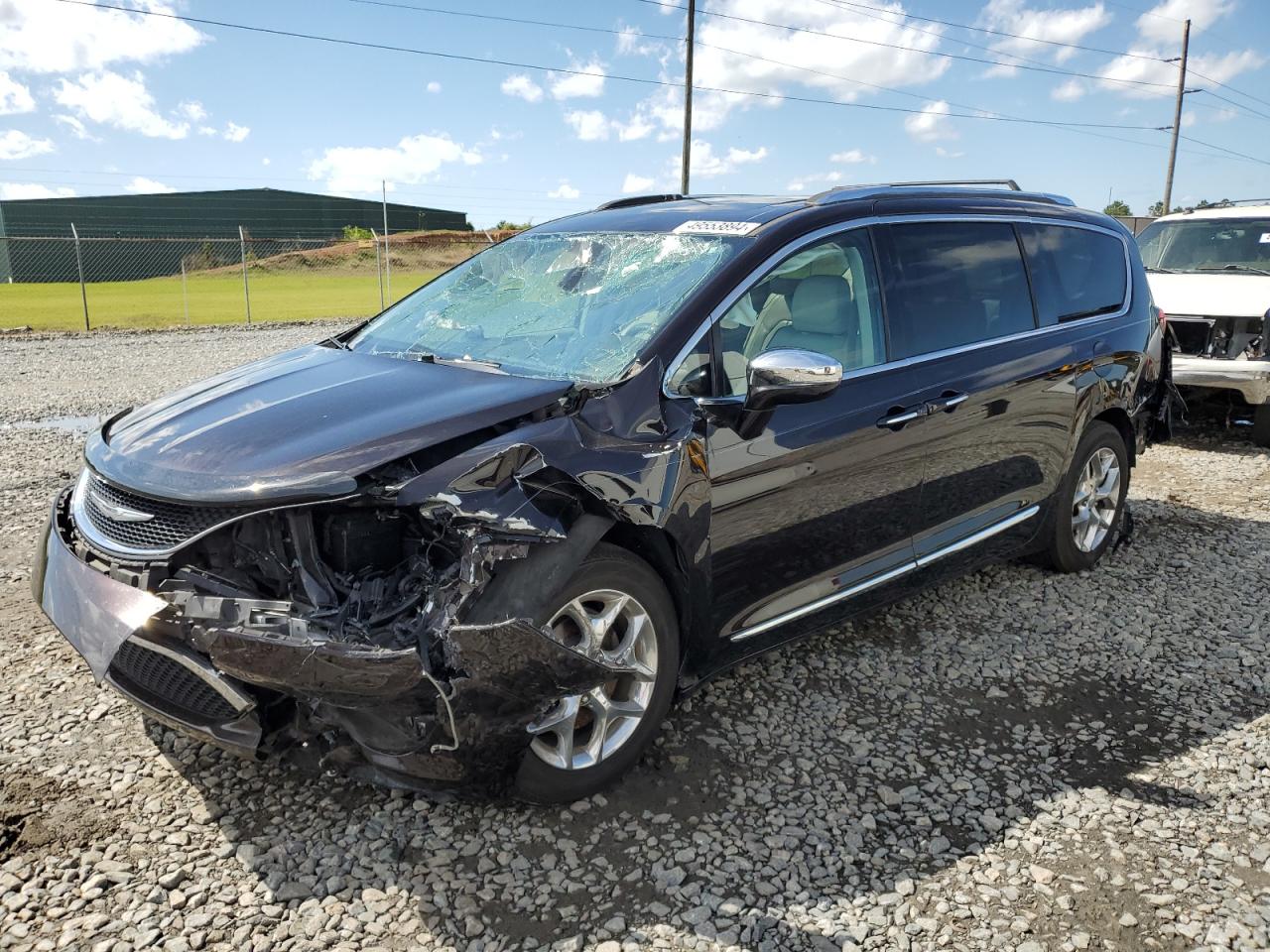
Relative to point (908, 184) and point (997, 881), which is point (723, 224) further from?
point (997, 881)

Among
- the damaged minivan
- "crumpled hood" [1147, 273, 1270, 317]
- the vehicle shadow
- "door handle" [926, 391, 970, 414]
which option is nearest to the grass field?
"crumpled hood" [1147, 273, 1270, 317]

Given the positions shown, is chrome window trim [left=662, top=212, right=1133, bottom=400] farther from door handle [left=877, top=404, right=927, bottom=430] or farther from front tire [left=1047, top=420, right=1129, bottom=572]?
front tire [left=1047, top=420, right=1129, bottom=572]

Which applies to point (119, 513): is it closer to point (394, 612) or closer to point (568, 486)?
point (394, 612)

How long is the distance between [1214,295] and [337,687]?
9.05 m

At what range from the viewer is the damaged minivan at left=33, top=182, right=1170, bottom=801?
8.95ft

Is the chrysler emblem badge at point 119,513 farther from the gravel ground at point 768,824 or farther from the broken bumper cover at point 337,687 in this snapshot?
the gravel ground at point 768,824

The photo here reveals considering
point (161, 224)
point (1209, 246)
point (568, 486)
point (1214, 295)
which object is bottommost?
point (568, 486)

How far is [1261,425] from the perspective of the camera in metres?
8.66

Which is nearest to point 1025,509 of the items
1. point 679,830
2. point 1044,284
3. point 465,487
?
point 1044,284

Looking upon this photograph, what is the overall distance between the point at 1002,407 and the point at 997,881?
7.38 feet

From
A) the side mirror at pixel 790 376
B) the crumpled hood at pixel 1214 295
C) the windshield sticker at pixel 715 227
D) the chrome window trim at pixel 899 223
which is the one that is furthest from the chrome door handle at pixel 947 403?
the crumpled hood at pixel 1214 295

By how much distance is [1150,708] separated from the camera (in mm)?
3967

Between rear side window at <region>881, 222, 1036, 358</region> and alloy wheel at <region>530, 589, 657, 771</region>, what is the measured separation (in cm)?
167

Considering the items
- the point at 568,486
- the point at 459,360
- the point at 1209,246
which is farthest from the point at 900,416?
the point at 1209,246
